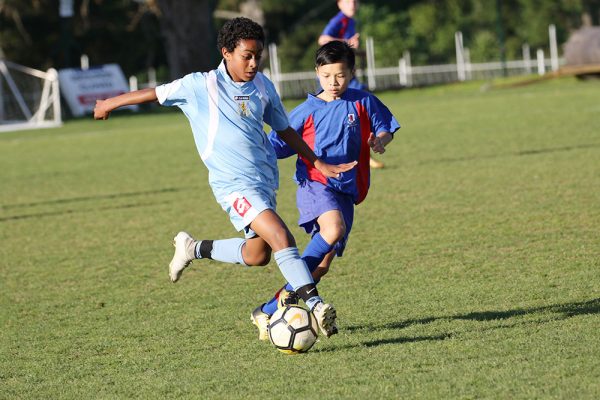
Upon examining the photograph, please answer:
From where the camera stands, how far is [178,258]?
6.21 m

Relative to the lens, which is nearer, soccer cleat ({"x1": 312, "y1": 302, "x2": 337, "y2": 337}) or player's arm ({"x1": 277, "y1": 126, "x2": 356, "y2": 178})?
soccer cleat ({"x1": 312, "y1": 302, "x2": 337, "y2": 337})

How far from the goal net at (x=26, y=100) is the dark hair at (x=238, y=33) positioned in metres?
22.0

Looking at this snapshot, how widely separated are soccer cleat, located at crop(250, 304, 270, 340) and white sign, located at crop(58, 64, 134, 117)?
78.9 ft

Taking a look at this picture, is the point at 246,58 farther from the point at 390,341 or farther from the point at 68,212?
the point at 68,212

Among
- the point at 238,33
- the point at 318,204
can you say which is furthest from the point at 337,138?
the point at 238,33

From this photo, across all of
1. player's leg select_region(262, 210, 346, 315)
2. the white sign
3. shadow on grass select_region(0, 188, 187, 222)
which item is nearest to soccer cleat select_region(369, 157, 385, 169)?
shadow on grass select_region(0, 188, 187, 222)

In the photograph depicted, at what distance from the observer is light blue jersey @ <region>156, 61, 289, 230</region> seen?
18.3ft

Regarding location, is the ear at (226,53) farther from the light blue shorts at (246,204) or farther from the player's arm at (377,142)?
the player's arm at (377,142)

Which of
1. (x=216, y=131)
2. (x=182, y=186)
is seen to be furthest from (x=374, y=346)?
(x=182, y=186)

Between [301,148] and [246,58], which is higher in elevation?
[246,58]

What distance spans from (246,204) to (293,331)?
2.19ft

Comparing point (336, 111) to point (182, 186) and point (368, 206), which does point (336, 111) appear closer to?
point (368, 206)

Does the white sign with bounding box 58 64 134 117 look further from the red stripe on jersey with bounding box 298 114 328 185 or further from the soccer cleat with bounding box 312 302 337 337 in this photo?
the soccer cleat with bounding box 312 302 337 337

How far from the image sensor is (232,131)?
220 inches
